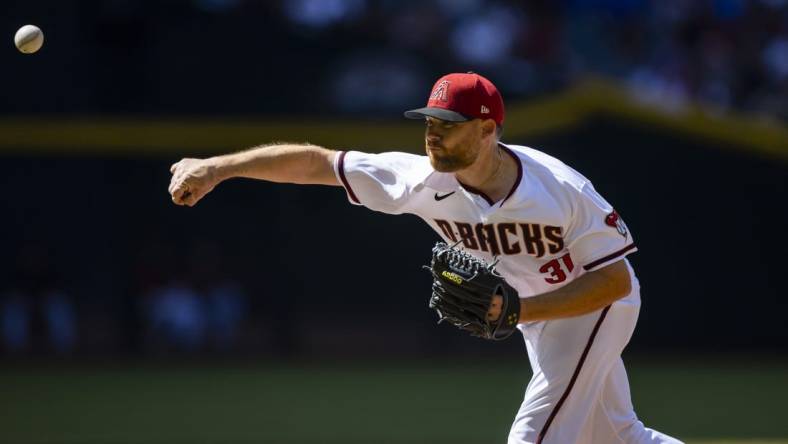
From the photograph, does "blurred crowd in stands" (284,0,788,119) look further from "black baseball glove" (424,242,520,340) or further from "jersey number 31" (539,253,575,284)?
Result: "black baseball glove" (424,242,520,340)

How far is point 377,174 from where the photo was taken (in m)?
4.78

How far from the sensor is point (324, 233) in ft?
42.7

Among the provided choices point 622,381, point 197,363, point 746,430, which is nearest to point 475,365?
point 197,363

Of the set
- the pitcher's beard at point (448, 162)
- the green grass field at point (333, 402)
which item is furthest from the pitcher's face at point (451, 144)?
the green grass field at point (333, 402)

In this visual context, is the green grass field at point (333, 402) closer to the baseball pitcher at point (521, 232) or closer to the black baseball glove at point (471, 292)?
the baseball pitcher at point (521, 232)

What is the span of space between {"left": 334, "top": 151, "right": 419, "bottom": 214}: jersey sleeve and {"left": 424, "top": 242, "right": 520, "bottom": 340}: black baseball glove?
0.57 meters

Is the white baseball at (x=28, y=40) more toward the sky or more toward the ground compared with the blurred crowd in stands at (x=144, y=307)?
more toward the sky

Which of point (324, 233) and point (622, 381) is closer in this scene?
point (622, 381)

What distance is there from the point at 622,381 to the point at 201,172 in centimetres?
184

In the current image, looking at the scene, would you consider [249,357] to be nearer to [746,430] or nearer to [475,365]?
[475,365]

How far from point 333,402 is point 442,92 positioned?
5.79 meters

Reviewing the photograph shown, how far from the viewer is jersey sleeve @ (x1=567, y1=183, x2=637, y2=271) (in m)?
4.39

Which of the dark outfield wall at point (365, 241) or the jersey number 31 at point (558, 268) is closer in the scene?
the jersey number 31 at point (558, 268)

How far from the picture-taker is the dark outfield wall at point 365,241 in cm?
1273
